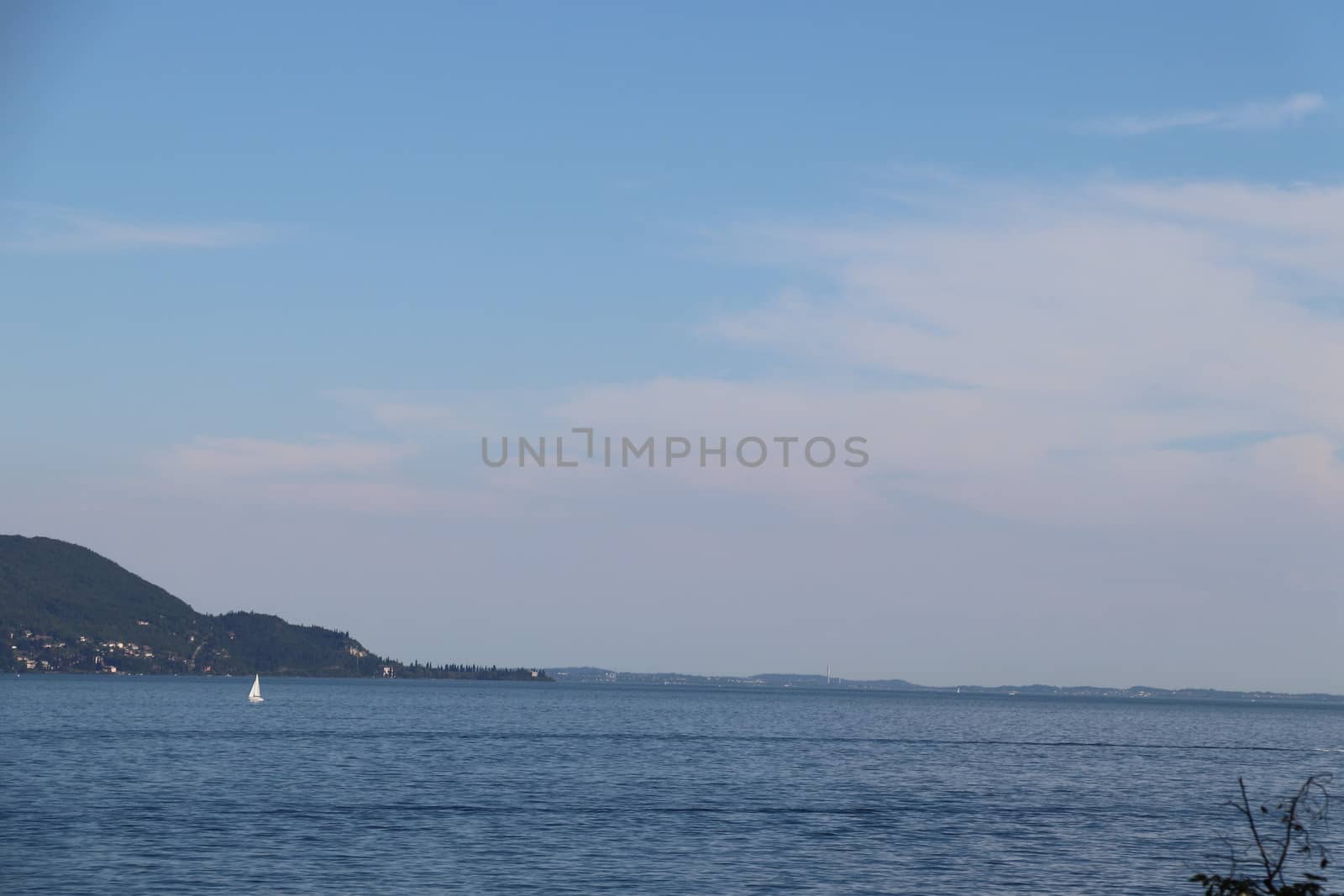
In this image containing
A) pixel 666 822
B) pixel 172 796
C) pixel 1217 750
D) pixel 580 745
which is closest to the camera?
pixel 666 822

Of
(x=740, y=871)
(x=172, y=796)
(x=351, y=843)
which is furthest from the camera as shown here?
(x=172, y=796)

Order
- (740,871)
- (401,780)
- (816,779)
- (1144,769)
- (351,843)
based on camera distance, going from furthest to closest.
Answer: (1144,769), (816,779), (401,780), (351,843), (740,871)

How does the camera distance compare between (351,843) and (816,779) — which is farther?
(816,779)

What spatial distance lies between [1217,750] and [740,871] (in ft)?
438

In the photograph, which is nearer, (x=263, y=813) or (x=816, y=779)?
(x=263, y=813)

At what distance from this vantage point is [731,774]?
105875mm

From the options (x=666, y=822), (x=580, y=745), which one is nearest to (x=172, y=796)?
(x=666, y=822)

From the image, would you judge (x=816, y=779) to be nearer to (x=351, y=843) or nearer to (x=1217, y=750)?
(x=351, y=843)

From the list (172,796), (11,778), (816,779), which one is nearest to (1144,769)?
(816,779)

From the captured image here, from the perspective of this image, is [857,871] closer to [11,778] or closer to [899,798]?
[899,798]

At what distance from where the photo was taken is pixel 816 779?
338 feet

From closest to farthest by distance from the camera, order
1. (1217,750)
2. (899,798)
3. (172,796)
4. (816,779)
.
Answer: (172,796) → (899,798) → (816,779) → (1217,750)

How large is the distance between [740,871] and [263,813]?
30.9 m

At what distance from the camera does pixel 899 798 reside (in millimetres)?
88750
